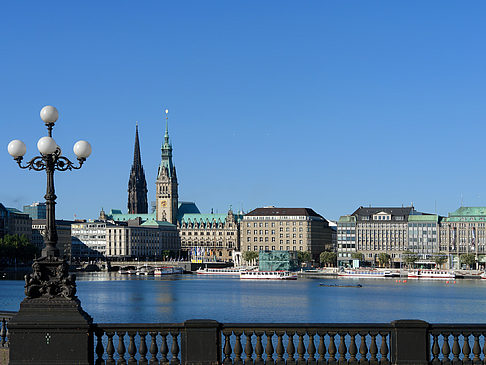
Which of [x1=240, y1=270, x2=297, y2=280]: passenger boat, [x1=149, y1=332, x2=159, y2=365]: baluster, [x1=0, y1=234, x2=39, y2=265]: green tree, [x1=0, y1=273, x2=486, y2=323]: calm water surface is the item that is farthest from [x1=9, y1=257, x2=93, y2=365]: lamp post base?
[x1=0, y1=234, x2=39, y2=265]: green tree

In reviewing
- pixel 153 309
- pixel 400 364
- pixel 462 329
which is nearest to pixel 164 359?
pixel 400 364

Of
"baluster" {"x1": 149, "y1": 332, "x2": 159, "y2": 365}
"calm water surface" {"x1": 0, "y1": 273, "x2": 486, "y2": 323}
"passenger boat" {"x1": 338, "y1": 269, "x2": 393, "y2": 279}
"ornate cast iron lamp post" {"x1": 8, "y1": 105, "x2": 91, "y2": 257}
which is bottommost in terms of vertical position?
"passenger boat" {"x1": 338, "y1": 269, "x2": 393, "y2": 279}

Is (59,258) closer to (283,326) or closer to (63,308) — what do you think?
(63,308)

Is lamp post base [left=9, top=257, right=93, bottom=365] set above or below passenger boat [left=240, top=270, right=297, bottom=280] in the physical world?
above

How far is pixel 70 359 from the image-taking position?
1667 centimetres

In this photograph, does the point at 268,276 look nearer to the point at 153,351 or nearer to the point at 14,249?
the point at 14,249

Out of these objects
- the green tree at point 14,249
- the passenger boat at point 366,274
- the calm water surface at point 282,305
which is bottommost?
the passenger boat at point 366,274

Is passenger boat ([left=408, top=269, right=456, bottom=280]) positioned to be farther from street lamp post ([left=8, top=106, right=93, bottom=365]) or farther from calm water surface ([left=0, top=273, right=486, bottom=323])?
street lamp post ([left=8, top=106, right=93, bottom=365])

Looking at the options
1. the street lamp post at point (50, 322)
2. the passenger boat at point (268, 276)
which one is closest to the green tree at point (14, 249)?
the passenger boat at point (268, 276)

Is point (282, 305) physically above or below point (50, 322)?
below

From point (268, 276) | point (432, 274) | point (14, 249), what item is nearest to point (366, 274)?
point (432, 274)

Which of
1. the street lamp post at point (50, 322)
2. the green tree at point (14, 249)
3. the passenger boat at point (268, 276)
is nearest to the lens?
the street lamp post at point (50, 322)

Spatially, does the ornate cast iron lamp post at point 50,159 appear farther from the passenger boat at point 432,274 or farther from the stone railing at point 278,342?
the passenger boat at point 432,274

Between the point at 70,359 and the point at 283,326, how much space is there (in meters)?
3.95
